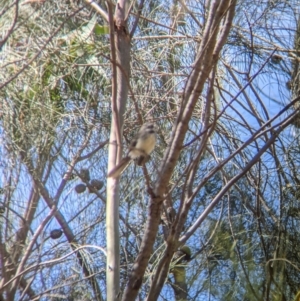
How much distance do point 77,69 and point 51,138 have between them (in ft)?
0.87

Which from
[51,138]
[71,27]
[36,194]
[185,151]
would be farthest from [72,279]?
[71,27]

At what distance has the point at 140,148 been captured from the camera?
194 cm

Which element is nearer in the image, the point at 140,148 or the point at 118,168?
the point at 118,168

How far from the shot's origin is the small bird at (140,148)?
1.83 m

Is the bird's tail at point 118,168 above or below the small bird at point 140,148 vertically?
below

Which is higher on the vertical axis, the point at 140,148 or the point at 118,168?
the point at 140,148

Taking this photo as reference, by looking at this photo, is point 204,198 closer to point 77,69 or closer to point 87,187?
point 87,187

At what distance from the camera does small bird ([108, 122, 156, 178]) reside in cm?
183

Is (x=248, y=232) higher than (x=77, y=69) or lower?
lower

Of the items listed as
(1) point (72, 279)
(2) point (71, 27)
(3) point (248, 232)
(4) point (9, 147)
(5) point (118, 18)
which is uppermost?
(2) point (71, 27)

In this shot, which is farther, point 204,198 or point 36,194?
point 204,198

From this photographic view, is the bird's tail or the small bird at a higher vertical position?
the small bird

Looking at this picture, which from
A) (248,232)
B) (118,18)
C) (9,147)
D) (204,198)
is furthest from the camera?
(204,198)

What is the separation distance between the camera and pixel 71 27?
240 cm
